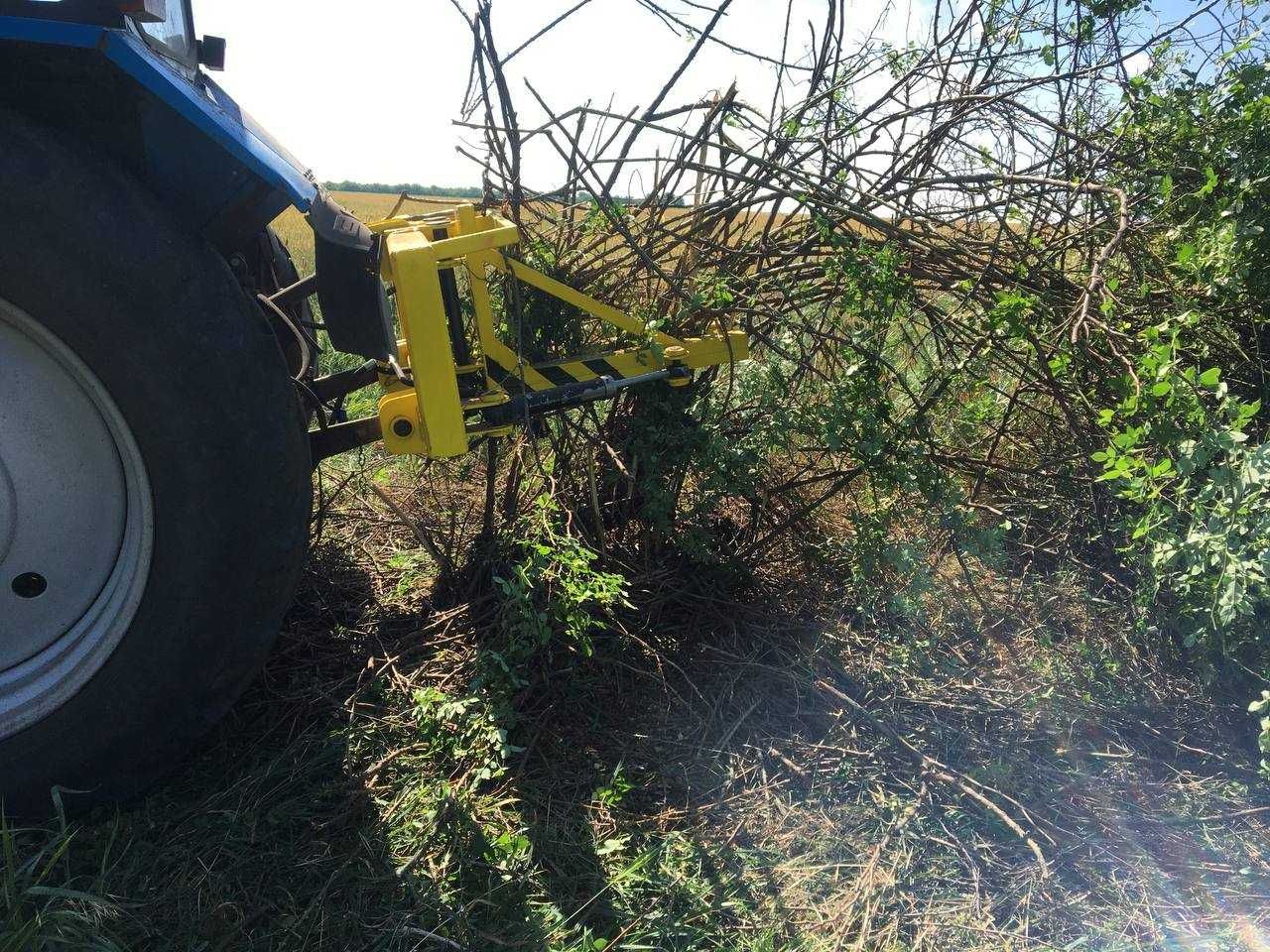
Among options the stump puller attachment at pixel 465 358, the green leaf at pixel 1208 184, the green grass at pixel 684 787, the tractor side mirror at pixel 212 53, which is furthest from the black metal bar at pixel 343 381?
the green leaf at pixel 1208 184

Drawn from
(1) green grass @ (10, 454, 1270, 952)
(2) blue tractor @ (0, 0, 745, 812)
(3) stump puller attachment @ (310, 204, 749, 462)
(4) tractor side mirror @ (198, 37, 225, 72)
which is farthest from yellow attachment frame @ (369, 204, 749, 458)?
(4) tractor side mirror @ (198, 37, 225, 72)

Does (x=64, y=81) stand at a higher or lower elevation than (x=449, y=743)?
higher

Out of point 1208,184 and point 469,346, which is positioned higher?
point 1208,184

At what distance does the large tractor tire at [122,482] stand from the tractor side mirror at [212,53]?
6.25 feet

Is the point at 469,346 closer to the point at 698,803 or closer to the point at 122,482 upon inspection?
the point at 122,482

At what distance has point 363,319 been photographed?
6.74 feet

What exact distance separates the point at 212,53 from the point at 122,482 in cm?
217

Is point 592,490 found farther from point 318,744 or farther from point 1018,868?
point 1018,868

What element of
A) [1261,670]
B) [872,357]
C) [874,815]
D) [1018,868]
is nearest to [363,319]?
[872,357]

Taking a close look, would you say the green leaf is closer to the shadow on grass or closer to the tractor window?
the shadow on grass

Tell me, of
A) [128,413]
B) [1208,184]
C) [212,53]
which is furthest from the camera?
[212,53]

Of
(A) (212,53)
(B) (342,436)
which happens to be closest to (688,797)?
(B) (342,436)

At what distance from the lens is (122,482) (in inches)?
71.7

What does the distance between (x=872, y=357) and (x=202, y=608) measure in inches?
72.2
